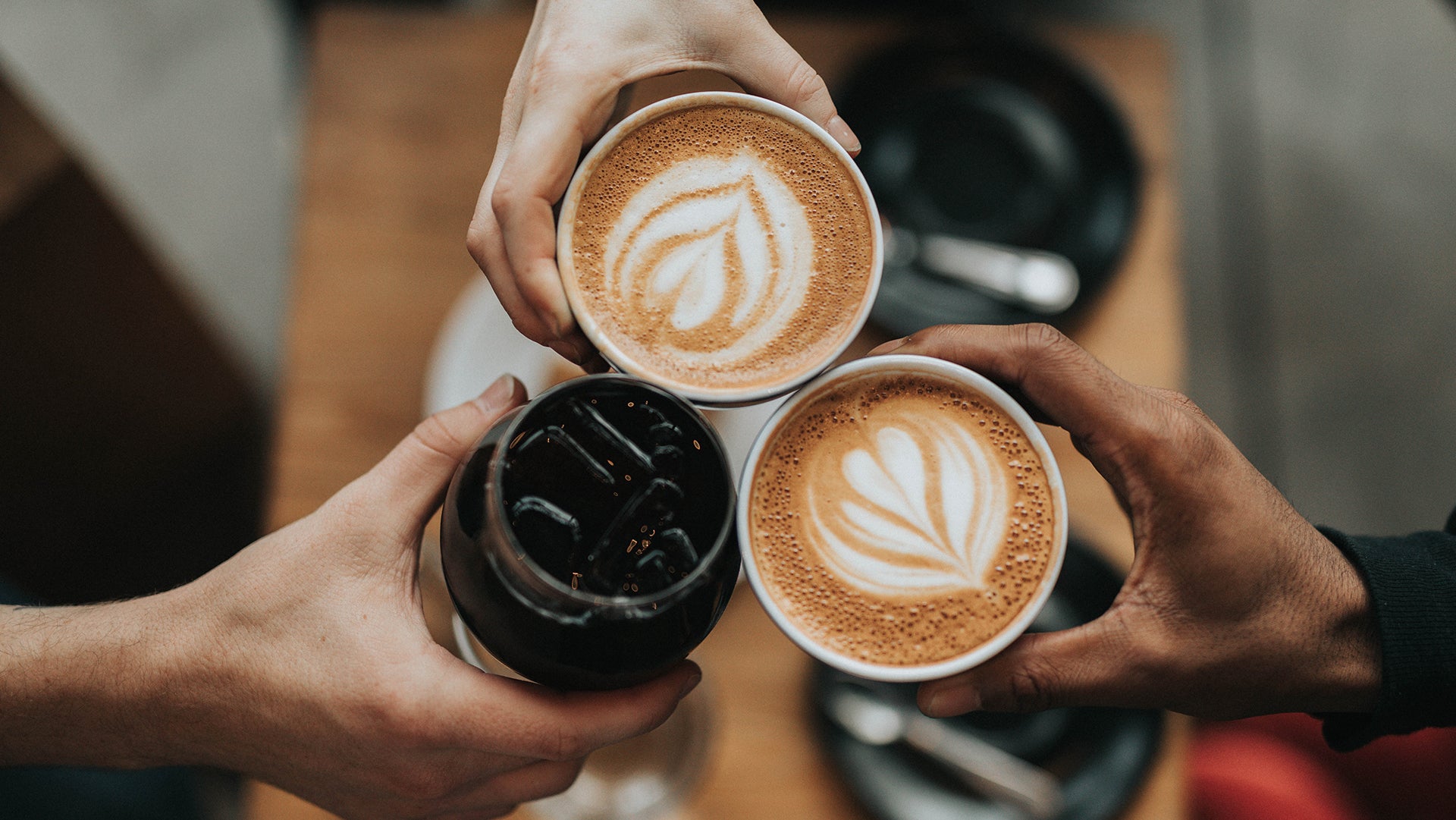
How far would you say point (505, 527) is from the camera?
600 mm

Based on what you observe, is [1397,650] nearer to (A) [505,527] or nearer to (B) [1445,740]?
(B) [1445,740]

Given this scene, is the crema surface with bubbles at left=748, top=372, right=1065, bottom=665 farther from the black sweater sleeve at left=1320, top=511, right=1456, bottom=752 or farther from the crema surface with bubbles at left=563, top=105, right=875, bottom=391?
the black sweater sleeve at left=1320, top=511, right=1456, bottom=752

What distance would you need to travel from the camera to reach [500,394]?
0.76 m

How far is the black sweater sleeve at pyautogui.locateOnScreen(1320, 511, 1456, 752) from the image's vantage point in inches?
28.6

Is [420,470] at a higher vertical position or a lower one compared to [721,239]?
lower

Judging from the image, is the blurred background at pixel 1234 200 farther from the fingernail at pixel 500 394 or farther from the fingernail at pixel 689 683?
the fingernail at pixel 689 683

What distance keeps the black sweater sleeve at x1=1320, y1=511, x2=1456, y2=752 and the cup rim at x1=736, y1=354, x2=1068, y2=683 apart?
9.8 inches

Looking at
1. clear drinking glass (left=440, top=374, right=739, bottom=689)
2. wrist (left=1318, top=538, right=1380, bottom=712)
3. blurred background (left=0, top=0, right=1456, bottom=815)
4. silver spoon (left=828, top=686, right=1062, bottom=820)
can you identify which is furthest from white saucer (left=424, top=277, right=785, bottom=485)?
blurred background (left=0, top=0, right=1456, bottom=815)

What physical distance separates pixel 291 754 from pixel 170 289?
92cm

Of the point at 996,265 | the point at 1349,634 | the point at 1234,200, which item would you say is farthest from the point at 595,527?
the point at 1234,200

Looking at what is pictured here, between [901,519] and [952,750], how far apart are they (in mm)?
439

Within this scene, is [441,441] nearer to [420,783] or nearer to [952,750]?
[420,783]

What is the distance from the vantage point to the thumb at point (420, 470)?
0.71 meters

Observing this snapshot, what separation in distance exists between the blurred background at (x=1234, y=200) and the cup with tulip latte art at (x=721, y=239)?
1.10 m
